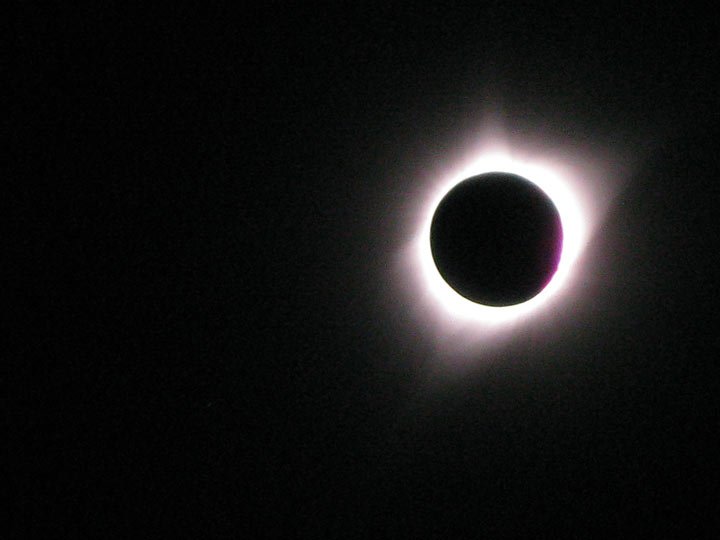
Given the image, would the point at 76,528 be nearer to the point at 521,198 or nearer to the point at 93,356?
the point at 93,356

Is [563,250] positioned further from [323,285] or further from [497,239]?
[323,285]

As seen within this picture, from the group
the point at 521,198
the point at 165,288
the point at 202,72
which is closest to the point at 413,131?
the point at 521,198

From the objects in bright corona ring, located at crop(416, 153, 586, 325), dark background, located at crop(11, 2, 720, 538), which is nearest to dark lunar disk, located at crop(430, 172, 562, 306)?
bright corona ring, located at crop(416, 153, 586, 325)

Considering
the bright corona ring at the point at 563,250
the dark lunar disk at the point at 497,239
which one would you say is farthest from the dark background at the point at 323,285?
the dark lunar disk at the point at 497,239

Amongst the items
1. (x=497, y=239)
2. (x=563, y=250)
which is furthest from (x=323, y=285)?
(x=563, y=250)

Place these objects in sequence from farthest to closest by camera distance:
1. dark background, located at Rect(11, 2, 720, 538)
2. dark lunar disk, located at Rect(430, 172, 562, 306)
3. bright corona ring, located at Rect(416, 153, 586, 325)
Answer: bright corona ring, located at Rect(416, 153, 586, 325)
dark background, located at Rect(11, 2, 720, 538)
dark lunar disk, located at Rect(430, 172, 562, 306)

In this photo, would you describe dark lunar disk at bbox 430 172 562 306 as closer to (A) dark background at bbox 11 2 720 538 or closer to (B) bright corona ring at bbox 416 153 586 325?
(B) bright corona ring at bbox 416 153 586 325

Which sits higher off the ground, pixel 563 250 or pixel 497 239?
pixel 563 250
